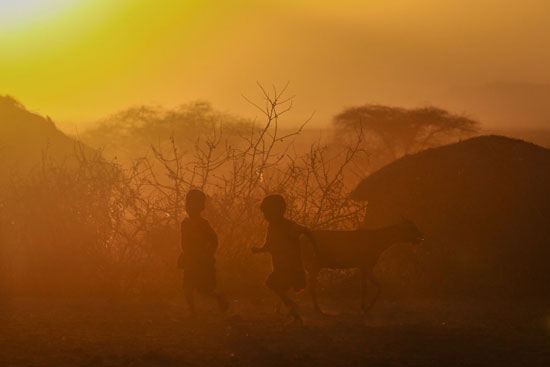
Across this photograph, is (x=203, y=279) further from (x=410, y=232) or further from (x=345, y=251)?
(x=410, y=232)

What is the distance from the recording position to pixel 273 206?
8133mm

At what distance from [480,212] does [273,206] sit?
11.4 feet

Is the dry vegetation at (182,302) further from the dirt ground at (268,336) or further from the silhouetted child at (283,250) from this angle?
the silhouetted child at (283,250)

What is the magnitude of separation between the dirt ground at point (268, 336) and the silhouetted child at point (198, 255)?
0.25 m

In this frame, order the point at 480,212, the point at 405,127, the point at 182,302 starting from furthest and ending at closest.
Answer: the point at 405,127 < the point at 480,212 < the point at 182,302

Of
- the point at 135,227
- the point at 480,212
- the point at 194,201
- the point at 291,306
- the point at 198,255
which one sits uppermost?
the point at 480,212

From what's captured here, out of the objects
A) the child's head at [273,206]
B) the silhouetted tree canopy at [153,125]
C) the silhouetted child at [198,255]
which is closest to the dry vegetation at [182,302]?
the silhouetted child at [198,255]

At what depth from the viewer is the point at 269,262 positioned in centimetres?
1059

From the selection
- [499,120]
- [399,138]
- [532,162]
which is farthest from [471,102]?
[532,162]

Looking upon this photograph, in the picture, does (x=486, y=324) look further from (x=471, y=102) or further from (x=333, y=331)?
(x=471, y=102)

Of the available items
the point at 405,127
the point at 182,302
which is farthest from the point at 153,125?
the point at 182,302

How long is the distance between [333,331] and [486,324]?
4.54 ft

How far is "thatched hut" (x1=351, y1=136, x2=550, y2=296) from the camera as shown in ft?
34.2

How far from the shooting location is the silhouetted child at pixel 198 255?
8.58 m
